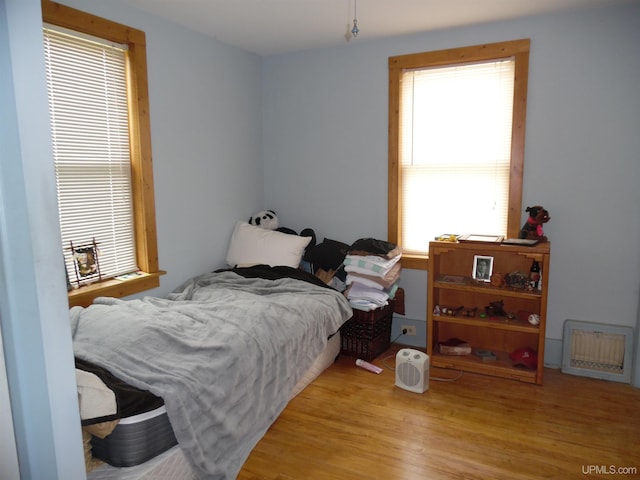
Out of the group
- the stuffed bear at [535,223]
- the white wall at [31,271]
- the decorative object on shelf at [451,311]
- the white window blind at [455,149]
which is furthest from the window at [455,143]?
the white wall at [31,271]

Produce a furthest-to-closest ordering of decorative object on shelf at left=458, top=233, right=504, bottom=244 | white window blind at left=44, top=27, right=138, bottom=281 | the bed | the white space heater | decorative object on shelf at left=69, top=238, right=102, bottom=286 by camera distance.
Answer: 1. decorative object on shelf at left=458, top=233, right=504, bottom=244
2. the white space heater
3. decorative object on shelf at left=69, top=238, right=102, bottom=286
4. white window blind at left=44, top=27, right=138, bottom=281
5. the bed

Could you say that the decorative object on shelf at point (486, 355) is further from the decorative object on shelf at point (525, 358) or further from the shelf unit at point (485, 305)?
the decorative object on shelf at point (525, 358)

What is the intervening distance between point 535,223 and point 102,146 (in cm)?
282

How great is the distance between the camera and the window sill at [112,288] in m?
2.61

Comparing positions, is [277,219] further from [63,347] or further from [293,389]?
[63,347]

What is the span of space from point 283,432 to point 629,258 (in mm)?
2490

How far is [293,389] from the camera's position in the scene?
9.10 feet

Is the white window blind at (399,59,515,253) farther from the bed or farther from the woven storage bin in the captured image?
the bed

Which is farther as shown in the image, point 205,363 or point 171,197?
point 171,197

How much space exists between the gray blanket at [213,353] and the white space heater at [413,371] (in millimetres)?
488

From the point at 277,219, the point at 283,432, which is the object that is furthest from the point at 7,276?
the point at 277,219

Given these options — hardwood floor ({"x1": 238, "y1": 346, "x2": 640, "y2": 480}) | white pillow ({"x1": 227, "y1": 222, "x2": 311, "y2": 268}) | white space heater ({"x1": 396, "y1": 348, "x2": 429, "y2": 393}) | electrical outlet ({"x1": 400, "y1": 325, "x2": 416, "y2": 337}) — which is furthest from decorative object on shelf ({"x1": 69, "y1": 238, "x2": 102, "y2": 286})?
electrical outlet ({"x1": 400, "y1": 325, "x2": 416, "y2": 337})

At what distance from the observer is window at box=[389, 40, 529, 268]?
10.6 ft

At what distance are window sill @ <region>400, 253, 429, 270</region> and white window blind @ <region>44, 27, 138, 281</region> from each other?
2027 millimetres
